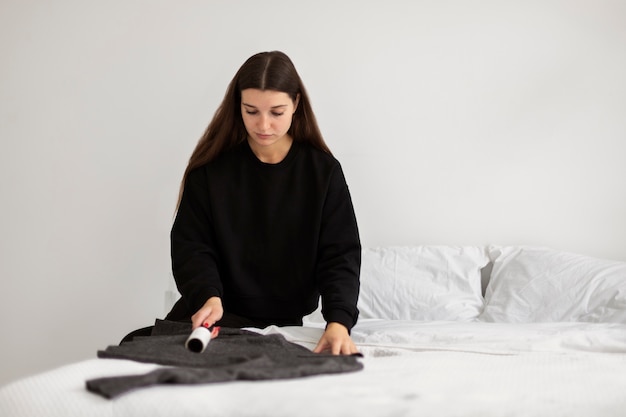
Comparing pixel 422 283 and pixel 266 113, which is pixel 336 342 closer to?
pixel 266 113

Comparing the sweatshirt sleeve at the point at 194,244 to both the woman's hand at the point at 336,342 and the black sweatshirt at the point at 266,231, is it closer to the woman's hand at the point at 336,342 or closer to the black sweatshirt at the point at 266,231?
the black sweatshirt at the point at 266,231

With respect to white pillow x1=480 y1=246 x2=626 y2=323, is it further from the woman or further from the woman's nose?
the woman's nose

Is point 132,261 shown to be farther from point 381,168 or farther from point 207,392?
point 207,392

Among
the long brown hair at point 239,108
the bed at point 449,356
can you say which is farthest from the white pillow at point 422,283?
the long brown hair at point 239,108

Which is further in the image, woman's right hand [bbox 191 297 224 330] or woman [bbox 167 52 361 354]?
woman [bbox 167 52 361 354]

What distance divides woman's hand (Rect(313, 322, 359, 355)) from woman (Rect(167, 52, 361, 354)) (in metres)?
0.20

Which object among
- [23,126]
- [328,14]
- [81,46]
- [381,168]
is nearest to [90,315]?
[23,126]

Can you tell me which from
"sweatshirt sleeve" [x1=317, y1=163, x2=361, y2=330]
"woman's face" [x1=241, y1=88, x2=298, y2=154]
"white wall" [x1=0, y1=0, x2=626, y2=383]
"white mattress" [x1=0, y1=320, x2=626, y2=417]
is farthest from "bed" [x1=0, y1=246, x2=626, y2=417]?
"woman's face" [x1=241, y1=88, x2=298, y2=154]

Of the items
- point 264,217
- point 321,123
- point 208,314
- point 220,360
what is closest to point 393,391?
point 220,360

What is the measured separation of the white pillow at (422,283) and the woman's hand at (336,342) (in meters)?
0.85

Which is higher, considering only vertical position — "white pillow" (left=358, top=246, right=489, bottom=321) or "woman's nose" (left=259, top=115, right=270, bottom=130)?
"woman's nose" (left=259, top=115, right=270, bottom=130)

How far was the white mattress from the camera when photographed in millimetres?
1269

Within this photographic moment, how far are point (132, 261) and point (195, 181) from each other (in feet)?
4.00

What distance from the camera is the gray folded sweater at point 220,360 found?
1.32m
